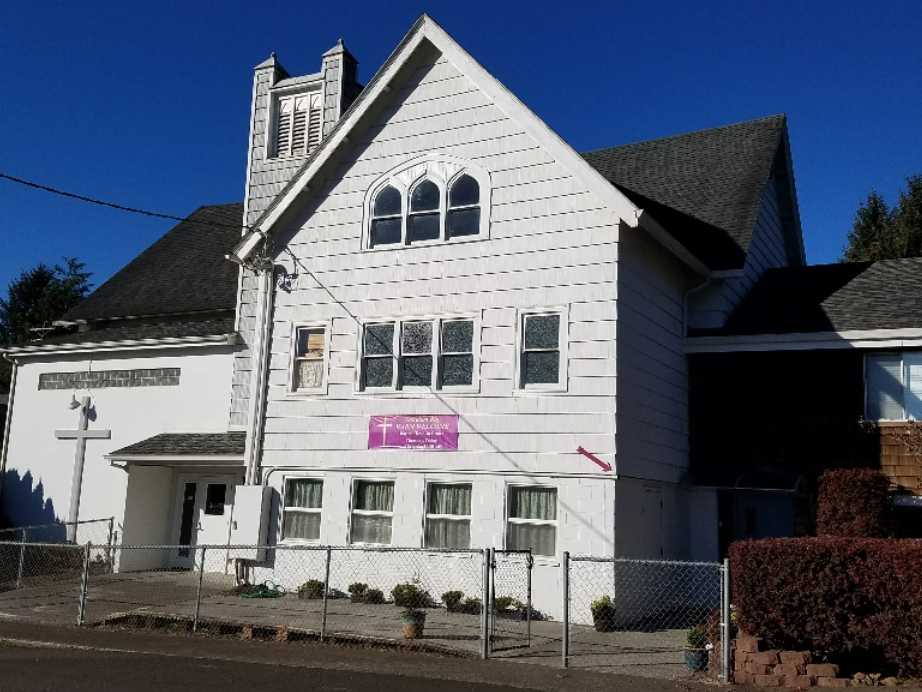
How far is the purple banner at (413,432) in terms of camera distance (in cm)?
1672

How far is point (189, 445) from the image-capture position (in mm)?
20484

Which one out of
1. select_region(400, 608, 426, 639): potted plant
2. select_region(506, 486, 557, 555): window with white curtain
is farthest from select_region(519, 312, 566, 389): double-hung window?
select_region(400, 608, 426, 639): potted plant

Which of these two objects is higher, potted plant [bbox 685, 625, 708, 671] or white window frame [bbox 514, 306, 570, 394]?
white window frame [bbox 514, 306, 570, 394]

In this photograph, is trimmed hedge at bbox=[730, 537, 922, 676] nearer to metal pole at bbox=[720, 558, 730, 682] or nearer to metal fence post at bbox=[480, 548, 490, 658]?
metal pole at bbox=[720, 558, 730, 682]

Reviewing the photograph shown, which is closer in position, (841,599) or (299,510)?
(841,599)

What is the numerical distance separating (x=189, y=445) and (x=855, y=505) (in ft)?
44.0

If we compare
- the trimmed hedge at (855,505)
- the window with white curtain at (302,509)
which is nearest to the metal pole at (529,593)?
the window with white curtain at (302,509)

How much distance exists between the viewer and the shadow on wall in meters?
22.9

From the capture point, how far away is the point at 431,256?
1752 centimetres

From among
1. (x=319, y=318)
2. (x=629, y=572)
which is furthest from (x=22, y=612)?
(x=629, y=572)

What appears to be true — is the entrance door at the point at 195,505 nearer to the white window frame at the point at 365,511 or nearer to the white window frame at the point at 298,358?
the white window frame at the point at 298,358

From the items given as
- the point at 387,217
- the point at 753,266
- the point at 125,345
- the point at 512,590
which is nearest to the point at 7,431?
the point at 125,345

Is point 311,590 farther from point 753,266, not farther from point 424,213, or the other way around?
point 753,266

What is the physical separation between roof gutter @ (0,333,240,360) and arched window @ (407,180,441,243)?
5.72 meters
